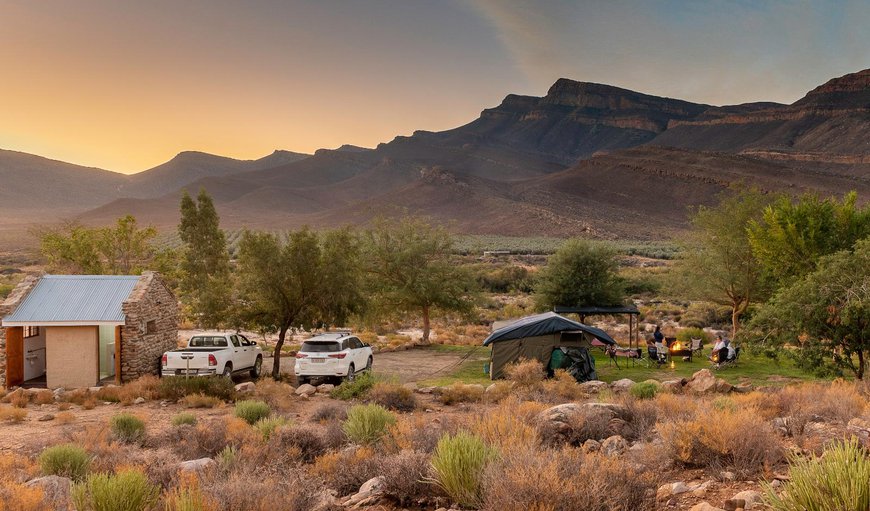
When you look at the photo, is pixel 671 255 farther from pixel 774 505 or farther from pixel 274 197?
pixel 274 197

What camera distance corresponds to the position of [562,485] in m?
A: 5.80

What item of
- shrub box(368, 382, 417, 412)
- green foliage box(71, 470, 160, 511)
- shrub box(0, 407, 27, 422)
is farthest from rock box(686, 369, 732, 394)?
shrub box(0, 407, 27, 422)

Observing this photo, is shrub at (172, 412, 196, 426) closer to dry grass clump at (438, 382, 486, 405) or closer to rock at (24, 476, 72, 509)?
rock at (24, 476, 72, 509)

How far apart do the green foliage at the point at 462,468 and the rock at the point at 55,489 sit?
177 inches

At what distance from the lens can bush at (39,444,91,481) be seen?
9.26 meters

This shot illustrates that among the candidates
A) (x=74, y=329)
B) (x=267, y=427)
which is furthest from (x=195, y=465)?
(x=74, y=329)

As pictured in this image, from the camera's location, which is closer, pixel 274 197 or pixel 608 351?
pixel 608 351

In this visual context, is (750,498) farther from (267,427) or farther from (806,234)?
(806,234)

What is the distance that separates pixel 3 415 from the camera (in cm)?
1490

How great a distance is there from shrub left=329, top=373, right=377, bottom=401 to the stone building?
7.25 m

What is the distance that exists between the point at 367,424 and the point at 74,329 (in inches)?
532

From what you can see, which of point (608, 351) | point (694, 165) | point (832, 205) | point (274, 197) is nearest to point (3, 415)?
point (608, 351)

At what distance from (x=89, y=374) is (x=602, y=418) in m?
16.5

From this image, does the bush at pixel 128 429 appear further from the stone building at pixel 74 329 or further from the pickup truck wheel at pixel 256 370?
the pickup truck wheel at pixel 256 370
